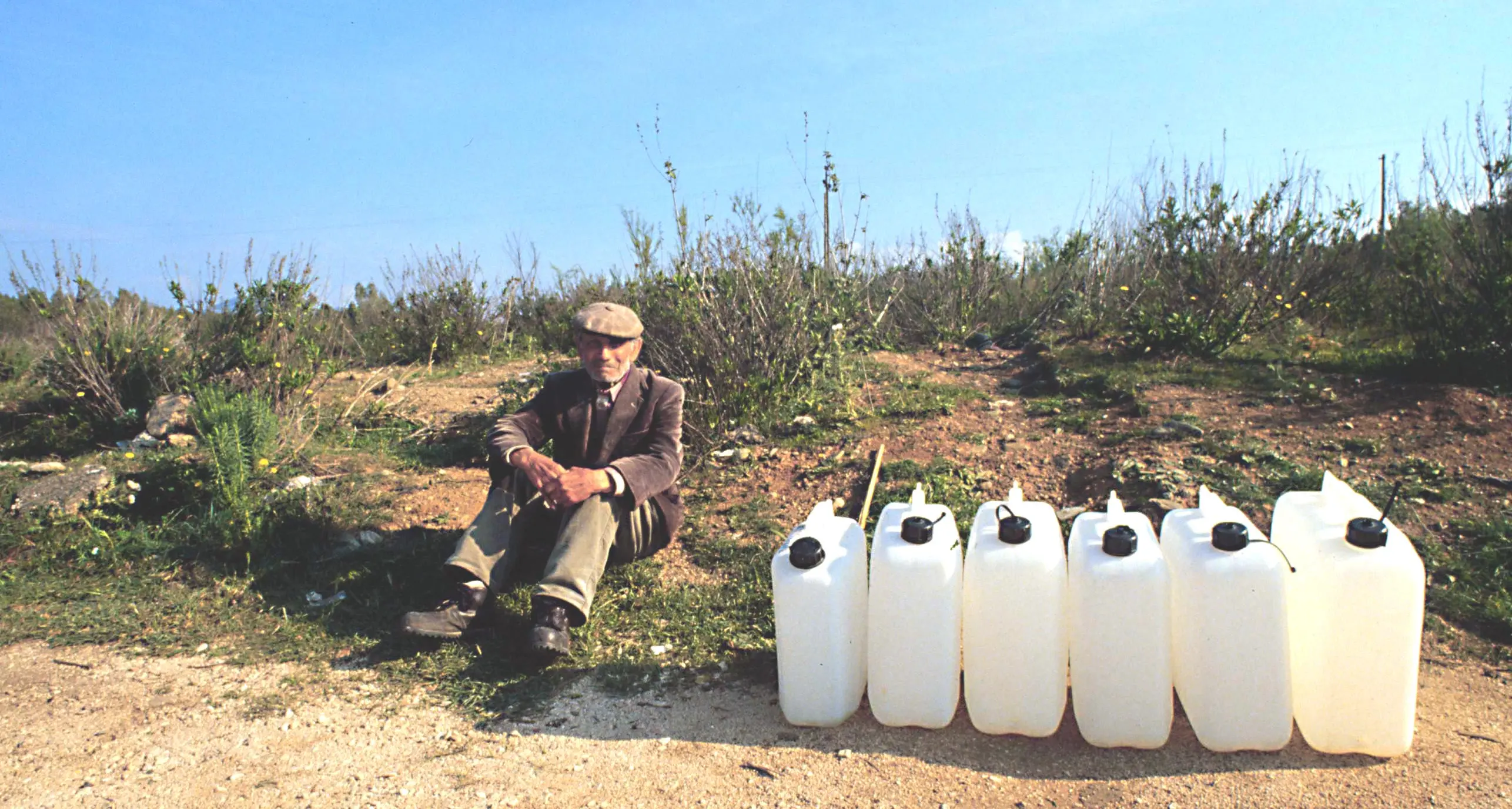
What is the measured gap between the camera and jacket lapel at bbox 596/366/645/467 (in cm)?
359

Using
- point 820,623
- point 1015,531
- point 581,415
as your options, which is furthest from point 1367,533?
point 581,415

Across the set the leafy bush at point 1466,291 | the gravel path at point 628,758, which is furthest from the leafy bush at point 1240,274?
the gravel path at point 628,758

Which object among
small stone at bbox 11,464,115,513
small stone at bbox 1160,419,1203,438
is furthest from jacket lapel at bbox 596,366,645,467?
small stone at bbox 1160,419,1203,438

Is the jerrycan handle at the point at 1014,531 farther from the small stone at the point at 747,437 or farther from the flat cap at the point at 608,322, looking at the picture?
the small stone at the point at 747,437

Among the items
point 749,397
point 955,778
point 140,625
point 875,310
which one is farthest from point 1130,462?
point 875,310

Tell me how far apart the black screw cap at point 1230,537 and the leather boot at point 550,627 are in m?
2.07

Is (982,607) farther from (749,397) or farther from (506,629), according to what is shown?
(749,397)

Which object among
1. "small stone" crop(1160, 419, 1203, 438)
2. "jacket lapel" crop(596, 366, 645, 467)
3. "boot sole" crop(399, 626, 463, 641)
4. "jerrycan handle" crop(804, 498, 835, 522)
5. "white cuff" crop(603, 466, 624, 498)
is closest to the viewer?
"jerrycan handle" crop(804, 498, 835, 522)

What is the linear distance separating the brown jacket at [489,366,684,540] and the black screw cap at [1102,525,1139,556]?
1766 mm

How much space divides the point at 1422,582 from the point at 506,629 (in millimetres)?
2900

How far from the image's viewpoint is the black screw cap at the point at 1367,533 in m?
2.13

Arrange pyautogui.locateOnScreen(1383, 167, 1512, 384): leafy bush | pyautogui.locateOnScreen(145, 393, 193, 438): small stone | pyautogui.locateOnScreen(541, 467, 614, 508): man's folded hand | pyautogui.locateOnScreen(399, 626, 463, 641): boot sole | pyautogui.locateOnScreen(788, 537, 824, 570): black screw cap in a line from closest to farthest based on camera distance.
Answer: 1. pyautogui.locateOnScreen(788, 537, 824, 570): black screw cap
2. pyautogui.locateOnScreen(399, 626, 463, 641): boot sole
3. pyautogui.locateOnScreen(541, 467, 614, 508): man's folded hand
4. pyautogui.locateOnScreen(1383, 167, 1512, 384): leafy bush
5. pyautogui.locateOnScreen(145, 393, 193, 438): small stone

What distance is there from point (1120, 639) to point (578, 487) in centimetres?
190

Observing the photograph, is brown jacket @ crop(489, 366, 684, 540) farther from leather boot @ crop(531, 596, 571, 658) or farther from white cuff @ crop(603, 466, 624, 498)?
leather boot @ crop(531, 596, 571, 658)
